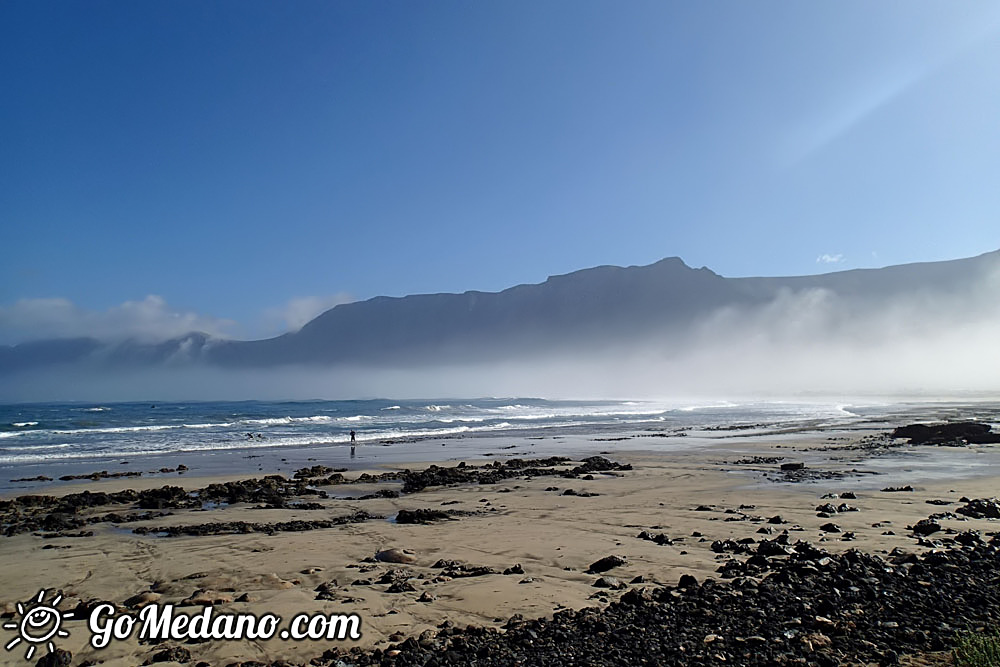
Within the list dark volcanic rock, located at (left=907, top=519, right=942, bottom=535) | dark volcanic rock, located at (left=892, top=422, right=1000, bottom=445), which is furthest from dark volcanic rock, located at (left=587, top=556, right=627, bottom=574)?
dark volcanic rock, located at (left=892, top=422, right=1000, bottom=445)

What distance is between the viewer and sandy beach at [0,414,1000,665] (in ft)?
20.7

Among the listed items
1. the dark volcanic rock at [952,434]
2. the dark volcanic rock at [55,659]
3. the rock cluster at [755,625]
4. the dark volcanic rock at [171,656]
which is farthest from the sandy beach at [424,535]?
the dark volcanic rock at [952,434]

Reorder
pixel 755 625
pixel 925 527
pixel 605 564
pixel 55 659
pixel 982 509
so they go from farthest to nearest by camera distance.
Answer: pixel 982 509 < pixel 925 527 < pixel 605 564 < pixel 755 625 < pixel 55 659

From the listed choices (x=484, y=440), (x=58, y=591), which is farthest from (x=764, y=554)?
(x=484, y=440)

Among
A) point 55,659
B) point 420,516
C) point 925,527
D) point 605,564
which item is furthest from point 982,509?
point 55,659

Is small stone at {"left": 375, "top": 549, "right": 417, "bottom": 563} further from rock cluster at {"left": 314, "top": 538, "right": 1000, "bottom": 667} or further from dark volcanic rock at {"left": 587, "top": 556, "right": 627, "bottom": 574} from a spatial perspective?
rock cluster at {"left": 314, "top": 538, "right": 1000, "bottom": 667}

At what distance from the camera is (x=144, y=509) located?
1385 cm

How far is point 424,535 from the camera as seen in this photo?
33.3 feet

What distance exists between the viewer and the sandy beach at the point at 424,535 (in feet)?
20.7

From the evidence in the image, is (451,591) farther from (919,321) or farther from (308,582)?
(919,321)

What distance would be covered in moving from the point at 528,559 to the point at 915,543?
5.65 m

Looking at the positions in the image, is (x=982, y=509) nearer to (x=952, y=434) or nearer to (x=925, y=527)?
(x=925, y=527)

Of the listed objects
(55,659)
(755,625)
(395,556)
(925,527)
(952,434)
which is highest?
(55,659)

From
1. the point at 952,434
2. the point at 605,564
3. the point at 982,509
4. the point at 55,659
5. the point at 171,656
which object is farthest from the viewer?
the point at 952,434
